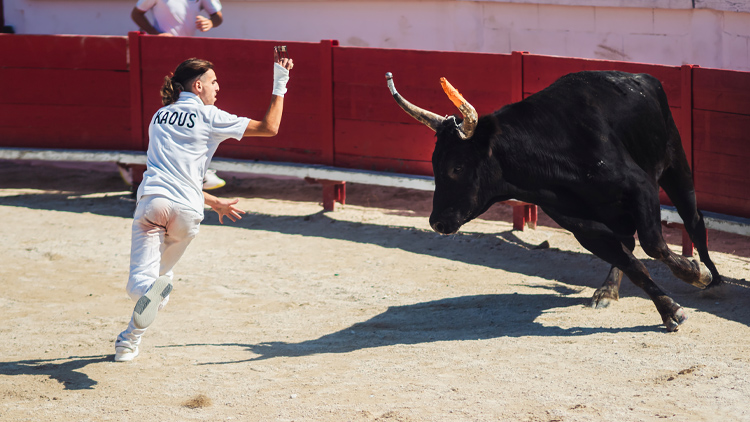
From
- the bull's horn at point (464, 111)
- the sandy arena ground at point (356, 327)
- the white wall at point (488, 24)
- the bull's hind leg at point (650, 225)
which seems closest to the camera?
the sandy arena ground at point (356, 327)

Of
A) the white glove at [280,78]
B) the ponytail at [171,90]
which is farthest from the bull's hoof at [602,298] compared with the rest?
the ponytail at [171,90]

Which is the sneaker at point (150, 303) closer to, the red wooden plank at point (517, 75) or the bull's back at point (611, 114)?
the bull's back at point (611, 114)

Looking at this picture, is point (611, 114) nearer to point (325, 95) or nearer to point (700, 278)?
point (700, 278)

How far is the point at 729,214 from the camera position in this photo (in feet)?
22.2

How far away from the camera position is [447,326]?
5691mm

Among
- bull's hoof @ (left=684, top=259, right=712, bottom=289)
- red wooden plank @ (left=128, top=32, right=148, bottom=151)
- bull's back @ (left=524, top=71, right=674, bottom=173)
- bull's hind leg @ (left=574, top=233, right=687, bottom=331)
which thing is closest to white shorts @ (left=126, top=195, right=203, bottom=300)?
bull's back @ (left=524, top=71, right=674, bottom=173)

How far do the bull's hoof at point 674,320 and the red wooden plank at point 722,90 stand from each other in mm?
1808

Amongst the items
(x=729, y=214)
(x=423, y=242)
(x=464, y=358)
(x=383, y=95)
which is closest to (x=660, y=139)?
(x=729, y=214)

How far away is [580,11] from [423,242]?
11.5 feet

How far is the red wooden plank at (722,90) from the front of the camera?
655 cm

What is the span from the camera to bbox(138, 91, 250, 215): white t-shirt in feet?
15.4

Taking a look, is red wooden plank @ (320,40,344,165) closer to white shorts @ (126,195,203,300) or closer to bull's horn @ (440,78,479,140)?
Result: bull's horn @ (440,78,479,140)

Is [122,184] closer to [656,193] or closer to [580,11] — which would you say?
[580,11]

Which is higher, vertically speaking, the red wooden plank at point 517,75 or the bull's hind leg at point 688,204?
the red wooden plank at point 517,75
